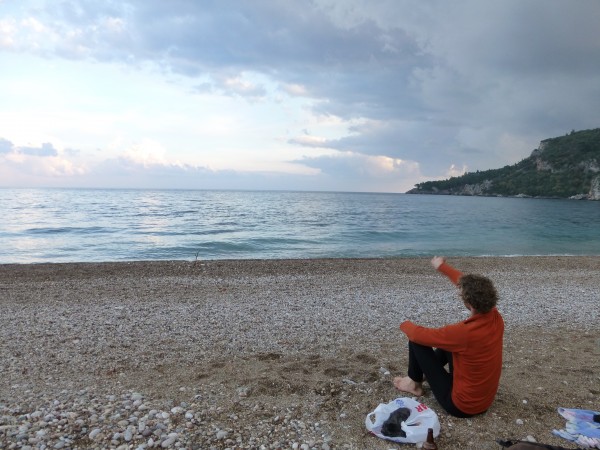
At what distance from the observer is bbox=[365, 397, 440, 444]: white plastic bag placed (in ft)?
13.4

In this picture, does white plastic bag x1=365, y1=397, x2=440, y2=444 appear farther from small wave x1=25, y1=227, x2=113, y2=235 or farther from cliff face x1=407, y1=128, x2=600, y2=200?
cliff face x1=407, y1=128, x2=600, y2=200

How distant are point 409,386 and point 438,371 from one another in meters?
0.63

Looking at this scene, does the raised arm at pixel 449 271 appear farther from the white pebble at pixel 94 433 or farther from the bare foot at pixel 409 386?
the white pebble at pixel 94 433

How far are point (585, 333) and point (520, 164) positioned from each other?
205998mm

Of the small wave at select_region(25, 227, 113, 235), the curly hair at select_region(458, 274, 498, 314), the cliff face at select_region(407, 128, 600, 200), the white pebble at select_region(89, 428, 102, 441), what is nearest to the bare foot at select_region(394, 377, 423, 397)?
the curly hair at select_region(458, 274, 498, 314)

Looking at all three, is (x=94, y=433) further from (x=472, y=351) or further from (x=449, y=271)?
(x=449, y=271)

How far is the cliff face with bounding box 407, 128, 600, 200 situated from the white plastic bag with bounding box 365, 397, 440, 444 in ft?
508

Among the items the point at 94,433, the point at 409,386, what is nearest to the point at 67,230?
the point at 94,433

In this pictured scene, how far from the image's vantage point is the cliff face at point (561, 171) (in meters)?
140

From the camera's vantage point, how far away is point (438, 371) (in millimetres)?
4688

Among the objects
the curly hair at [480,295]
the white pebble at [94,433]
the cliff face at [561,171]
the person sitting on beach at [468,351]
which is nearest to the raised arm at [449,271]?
the person sitting on beach at [468,351]

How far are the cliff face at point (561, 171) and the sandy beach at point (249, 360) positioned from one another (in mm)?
149298

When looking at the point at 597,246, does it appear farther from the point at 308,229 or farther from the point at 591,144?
the point at 591,144

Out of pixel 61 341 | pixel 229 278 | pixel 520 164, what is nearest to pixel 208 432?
pixel 61 341
